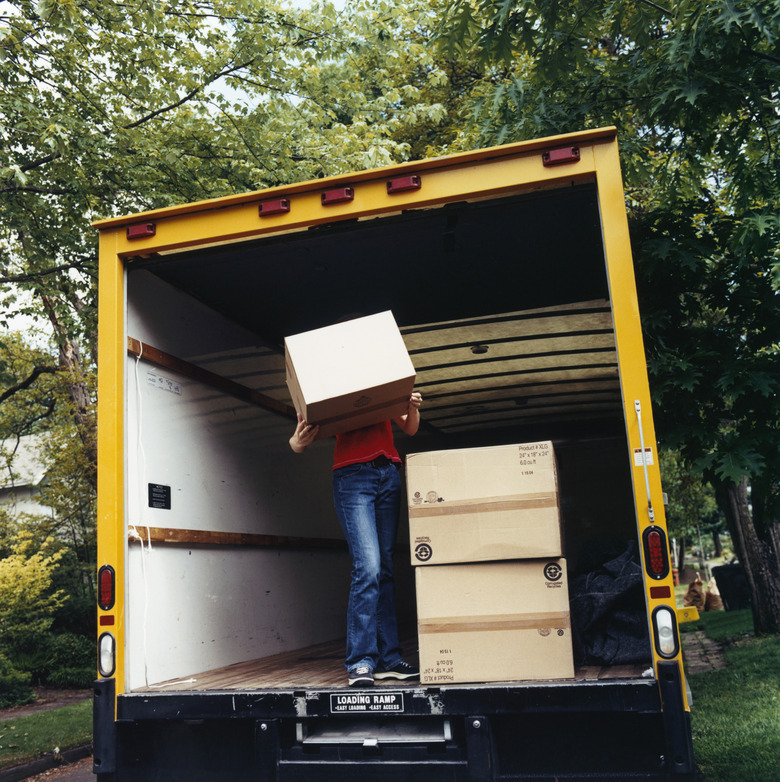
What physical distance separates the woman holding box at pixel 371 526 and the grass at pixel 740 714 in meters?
2.37

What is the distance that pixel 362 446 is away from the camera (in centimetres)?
374

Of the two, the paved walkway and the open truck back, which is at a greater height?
the open truck back

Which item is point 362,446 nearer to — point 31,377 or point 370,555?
point 370,555

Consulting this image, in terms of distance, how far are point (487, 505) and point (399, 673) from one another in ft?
3.03

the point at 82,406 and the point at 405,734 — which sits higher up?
the point at 82,406

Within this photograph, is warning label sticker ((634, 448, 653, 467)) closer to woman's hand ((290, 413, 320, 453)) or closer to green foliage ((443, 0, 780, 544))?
green foliage ((443, 0, 780, 544))

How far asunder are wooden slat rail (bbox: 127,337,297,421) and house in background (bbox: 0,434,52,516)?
8.78 meters

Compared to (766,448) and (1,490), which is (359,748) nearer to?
(766,448)

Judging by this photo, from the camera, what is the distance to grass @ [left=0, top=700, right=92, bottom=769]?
6.88m

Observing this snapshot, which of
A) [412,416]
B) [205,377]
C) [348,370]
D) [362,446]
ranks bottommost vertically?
[362,446]

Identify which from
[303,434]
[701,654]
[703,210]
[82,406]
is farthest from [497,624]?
[82,406]

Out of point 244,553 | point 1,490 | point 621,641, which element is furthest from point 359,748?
point 1,490

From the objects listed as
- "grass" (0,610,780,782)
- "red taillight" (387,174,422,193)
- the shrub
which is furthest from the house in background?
"red taillight" (387,174,422,193)

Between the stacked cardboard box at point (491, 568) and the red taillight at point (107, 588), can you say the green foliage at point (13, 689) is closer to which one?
the red taillight at point (107, 588)
